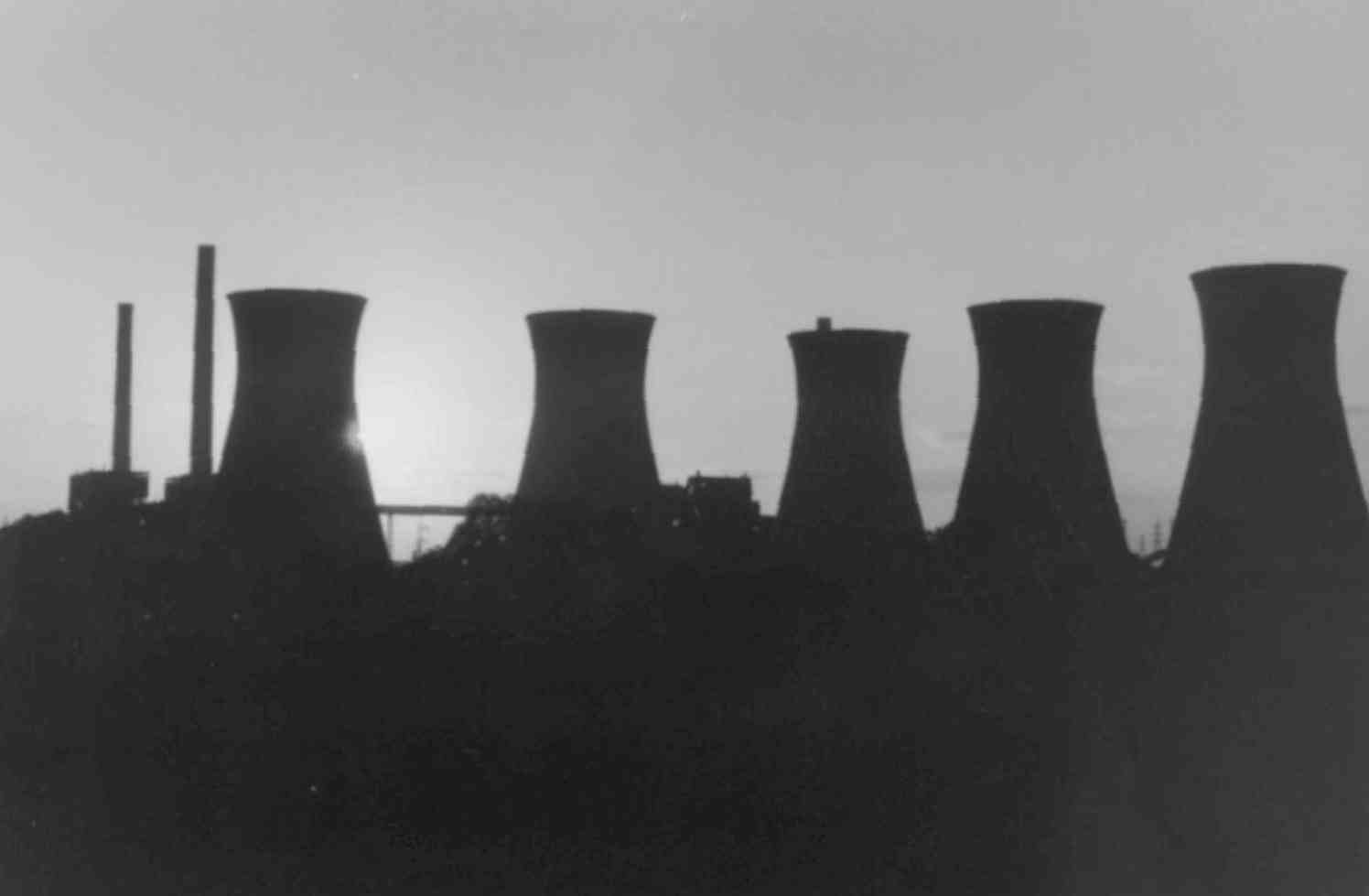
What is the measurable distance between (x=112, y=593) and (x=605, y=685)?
13.3 ft

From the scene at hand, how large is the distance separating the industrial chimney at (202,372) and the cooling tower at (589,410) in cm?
427

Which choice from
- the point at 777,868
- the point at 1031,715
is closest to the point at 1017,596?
the point at 1031,715

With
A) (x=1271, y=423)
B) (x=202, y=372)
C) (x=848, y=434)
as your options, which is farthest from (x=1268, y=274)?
(x=202, y=372)

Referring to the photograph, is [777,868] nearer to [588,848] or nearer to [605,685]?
[588,848]

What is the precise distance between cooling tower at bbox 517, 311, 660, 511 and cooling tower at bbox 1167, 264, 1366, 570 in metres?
4.34

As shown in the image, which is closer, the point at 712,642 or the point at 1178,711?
the point at 1178,711

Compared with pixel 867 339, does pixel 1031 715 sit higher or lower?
lower

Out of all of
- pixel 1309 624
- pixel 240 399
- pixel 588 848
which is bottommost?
pixel 588 848

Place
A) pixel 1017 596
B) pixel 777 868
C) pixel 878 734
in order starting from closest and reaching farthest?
pixel 777 868
pixel 878 734
pixel 1017 596

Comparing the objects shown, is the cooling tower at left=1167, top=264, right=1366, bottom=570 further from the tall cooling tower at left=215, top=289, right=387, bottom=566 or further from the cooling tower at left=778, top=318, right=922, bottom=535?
the tall cooling tower at left=215, top=289, right=387, bottom=566

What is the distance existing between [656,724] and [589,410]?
3.55 m

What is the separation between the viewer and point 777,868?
35.7 feet

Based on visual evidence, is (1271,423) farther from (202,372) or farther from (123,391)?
(123,391)

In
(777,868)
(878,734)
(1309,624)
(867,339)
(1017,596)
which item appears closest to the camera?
(777,868)
